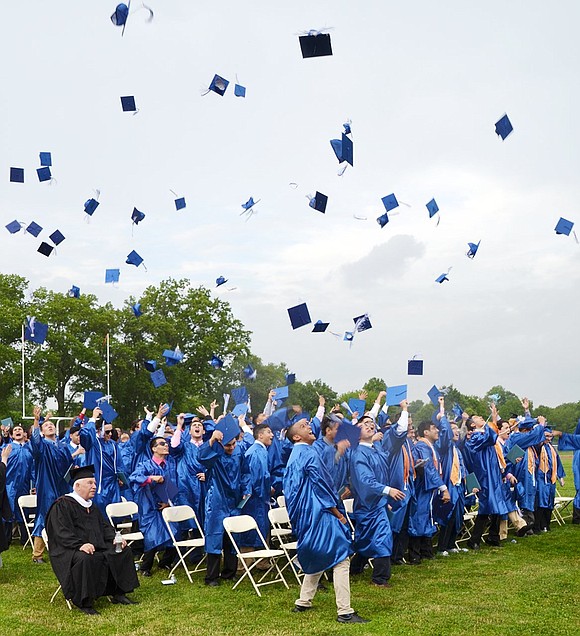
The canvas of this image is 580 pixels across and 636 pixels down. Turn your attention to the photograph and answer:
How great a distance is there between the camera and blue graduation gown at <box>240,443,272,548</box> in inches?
364

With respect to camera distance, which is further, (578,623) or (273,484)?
(273,484)

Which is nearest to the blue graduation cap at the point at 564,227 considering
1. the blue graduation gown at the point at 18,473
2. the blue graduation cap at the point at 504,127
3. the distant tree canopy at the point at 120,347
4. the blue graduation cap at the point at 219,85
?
the blue graduation cap at the point at 504,127

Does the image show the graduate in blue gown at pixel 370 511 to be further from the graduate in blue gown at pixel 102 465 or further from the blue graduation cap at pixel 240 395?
the graduate in blue gown at pixel 102 465

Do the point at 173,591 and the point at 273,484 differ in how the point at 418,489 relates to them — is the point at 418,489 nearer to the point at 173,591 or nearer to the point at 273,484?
the point at 273,484

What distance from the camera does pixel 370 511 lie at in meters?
8.82

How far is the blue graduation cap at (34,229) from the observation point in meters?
14.9

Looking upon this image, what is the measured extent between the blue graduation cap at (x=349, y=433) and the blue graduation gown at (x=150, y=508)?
2.73 metres

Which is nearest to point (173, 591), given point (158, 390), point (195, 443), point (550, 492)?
point (195, 443)

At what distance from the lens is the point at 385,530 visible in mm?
8719

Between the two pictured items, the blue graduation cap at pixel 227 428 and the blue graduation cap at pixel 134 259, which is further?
the blue graduation cap at pixel 134 259

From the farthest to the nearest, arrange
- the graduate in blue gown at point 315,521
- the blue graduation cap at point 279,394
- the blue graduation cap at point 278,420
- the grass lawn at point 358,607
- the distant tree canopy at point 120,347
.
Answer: the distant tree canopy at point 120,347
the blue graduation cap at point 279,394
the blue graduation cap at point 278,420
the graduate in blue gown at point 315,521
the grass lawn at point 358,607

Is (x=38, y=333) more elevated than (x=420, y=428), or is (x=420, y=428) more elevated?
(x=38, y=333)

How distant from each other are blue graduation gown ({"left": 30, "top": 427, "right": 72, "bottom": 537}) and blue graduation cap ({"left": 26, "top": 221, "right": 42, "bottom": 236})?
479 cm

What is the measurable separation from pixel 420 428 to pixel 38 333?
8.94 meters
